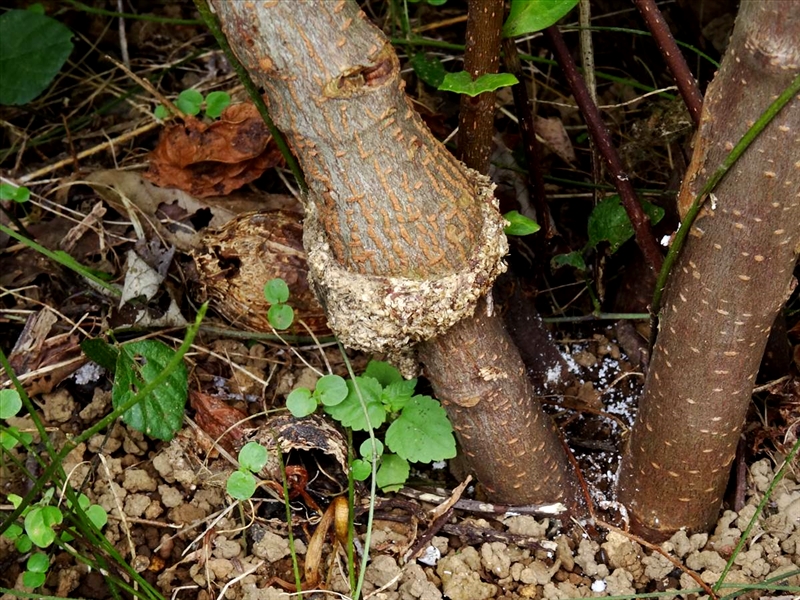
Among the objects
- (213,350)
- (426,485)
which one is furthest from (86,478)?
(426,485)

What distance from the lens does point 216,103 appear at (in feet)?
5.77

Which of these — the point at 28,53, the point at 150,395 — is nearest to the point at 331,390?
the point at 150,395

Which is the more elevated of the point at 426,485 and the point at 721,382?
the point at 721,382

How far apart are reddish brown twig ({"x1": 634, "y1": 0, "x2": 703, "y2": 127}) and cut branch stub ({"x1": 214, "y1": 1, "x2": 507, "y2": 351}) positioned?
310 mm

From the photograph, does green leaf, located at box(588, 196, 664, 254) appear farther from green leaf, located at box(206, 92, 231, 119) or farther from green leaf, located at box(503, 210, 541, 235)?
green leaf, located at box(206, 92, 231, 119)

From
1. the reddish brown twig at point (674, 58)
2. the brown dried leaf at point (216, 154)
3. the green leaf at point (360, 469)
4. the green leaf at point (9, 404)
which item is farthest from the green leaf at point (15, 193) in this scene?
the reddish brown twig at point (674, 58)

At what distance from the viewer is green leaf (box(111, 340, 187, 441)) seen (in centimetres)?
148

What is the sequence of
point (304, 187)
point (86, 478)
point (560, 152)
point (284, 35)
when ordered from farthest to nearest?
1. point (560, 152)
2. point (86, 478)
3. point (304, 187)
4. point (284, 35)

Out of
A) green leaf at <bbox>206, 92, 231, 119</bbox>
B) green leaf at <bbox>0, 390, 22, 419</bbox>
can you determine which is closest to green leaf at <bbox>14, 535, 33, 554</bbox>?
green leaf at <bbox>0, 390, 22, 419</bbox>

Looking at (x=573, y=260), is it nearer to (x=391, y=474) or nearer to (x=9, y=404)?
(x=391, y=474)

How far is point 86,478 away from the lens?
1.49 metres

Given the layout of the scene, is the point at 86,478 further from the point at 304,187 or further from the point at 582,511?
the point at 582,511

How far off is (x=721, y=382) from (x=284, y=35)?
0.79 meters

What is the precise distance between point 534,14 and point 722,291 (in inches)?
18.4
